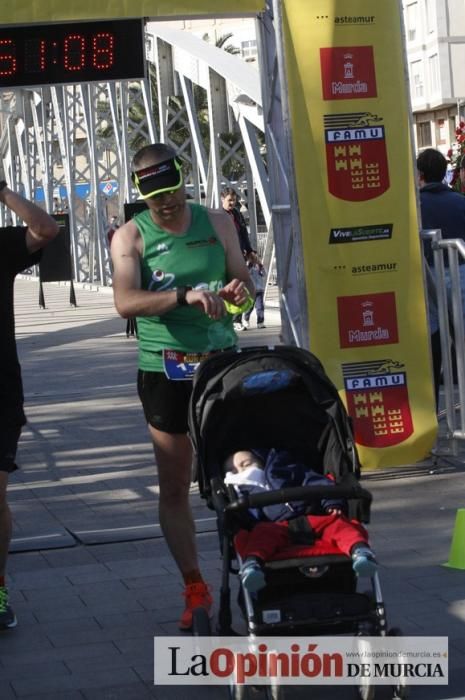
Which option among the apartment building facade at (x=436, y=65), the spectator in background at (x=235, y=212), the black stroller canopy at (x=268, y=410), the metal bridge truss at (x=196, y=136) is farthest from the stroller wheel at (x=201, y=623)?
the spectator in background at (x=235, y=212)

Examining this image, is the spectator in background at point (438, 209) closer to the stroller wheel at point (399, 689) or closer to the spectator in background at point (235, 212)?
the stroller wheel at point (399, 689)

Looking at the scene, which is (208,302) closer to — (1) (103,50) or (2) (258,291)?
(1) (103,50)

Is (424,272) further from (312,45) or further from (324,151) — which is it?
(312,45)

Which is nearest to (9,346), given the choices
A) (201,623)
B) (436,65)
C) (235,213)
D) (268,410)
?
(268,410)

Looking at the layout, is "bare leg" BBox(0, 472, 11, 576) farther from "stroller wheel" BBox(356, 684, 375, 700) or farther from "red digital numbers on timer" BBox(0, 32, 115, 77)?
"red digital numbers on timer" BBox(0, 32, 115, 77)

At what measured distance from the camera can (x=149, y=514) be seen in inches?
353

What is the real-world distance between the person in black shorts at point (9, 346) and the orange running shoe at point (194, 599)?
2.78ft

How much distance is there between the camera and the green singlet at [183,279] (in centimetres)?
626

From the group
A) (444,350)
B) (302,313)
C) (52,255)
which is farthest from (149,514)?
(52,255)

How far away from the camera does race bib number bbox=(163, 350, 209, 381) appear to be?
6227 millimetres

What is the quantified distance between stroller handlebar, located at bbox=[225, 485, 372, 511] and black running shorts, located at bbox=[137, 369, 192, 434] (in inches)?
40.7

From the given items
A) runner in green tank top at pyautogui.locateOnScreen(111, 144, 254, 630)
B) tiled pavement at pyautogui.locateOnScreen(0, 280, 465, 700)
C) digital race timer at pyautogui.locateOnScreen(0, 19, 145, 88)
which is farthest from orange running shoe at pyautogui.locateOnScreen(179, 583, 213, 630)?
digital race timer at pyautogui.locateOnScreen(0, 19, 145, 88)

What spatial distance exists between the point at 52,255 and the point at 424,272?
1827 centimetres

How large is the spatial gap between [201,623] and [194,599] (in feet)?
1.47
